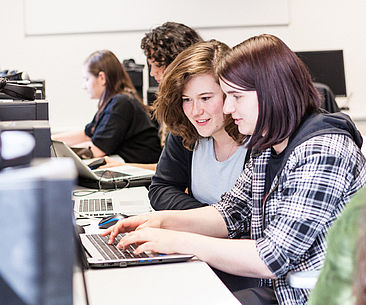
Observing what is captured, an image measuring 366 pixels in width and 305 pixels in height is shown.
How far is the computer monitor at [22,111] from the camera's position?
1553 mm

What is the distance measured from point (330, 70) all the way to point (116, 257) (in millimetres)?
3804

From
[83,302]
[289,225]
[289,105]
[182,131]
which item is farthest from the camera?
[182,131]

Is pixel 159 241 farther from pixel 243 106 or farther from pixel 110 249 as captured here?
pixel 243 106

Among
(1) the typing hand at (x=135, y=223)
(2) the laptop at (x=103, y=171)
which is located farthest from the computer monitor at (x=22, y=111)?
(2) the laptop at (x=103, y=171)

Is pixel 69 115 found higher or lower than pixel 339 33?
lower

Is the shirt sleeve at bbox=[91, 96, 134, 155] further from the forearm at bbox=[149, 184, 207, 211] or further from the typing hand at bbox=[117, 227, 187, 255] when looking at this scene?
the typing hand at bbox=[117, 227, 187, 255]

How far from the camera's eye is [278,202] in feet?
4.70

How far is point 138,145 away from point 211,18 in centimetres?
202

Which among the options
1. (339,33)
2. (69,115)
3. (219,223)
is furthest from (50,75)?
(219,223)

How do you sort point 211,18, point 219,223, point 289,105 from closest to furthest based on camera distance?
point 289,105, point 219,223, point 211,18

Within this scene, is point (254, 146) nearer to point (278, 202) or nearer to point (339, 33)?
point (278, 202)

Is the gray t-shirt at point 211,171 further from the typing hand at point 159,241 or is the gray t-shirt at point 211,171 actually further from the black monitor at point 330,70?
the black monitor at point 330,70

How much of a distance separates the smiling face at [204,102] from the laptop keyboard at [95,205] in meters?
0.48

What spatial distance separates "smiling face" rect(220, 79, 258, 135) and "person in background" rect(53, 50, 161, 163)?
2.00m
